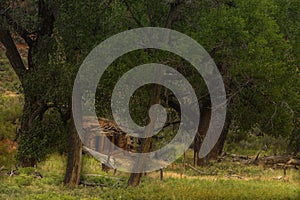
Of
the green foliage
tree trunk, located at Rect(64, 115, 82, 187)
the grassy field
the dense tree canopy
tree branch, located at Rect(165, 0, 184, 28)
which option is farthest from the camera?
the green foliage

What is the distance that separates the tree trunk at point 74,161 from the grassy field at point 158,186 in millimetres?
277

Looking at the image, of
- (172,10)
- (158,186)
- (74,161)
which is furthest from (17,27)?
(158,186)

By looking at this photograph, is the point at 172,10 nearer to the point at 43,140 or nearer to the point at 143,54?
the point at 143,54

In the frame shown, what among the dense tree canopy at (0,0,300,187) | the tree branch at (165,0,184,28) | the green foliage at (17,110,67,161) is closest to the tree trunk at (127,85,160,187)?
the dense tree canopy at (0,0,300,187)

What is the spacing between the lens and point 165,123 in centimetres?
2244

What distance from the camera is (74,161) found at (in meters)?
16.6

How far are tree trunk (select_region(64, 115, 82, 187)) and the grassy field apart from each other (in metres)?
0.28

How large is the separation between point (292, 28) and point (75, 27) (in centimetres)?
1150

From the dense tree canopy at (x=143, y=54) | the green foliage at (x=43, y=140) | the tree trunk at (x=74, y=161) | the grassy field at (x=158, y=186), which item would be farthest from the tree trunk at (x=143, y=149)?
the green foliage at (x=43, y=140)

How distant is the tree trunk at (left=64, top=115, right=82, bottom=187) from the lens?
16469mm

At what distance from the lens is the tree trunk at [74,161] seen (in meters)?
16.5

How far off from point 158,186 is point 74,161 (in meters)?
3.56

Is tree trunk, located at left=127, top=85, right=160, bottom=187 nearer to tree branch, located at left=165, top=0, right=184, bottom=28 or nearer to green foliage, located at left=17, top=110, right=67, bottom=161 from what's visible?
tree branch, located at left=165, top=0, right=184, bottom=28

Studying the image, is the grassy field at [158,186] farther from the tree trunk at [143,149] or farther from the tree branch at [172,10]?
the tree branch at [172,10]
